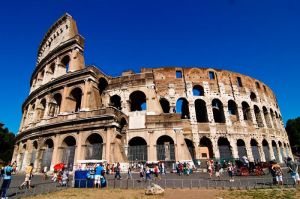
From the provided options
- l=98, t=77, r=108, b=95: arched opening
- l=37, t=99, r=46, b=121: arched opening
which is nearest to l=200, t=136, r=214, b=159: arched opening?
l=98, t=77, r=108, b=95: arched opening

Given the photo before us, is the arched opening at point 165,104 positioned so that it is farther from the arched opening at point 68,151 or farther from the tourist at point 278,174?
the tourist at point 278,174

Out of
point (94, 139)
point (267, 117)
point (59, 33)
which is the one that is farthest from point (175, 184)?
point (59, 33)

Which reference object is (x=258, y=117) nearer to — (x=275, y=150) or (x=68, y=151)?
(x=275, y=150)

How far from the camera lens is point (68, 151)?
18.3 metres

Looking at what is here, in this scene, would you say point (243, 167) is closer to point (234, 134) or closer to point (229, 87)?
point (234, 134)

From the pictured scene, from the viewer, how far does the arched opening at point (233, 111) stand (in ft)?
80.5

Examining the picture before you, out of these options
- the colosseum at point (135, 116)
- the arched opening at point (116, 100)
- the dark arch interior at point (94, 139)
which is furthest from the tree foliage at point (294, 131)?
the dark arch interior at point (94, 139)

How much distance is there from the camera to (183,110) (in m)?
26.9

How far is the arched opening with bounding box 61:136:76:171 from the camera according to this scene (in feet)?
58.1

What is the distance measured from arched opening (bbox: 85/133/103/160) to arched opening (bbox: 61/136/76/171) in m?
1.51

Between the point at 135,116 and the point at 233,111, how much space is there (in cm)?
1348

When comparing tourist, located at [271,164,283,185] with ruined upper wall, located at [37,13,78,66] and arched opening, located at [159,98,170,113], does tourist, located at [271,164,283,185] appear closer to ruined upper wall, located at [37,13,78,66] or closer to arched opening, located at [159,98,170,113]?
arched opening, located at [159,98,170,113]

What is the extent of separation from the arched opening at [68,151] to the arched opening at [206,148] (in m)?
12.8

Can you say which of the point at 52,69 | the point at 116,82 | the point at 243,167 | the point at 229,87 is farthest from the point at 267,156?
the point at 52,69
